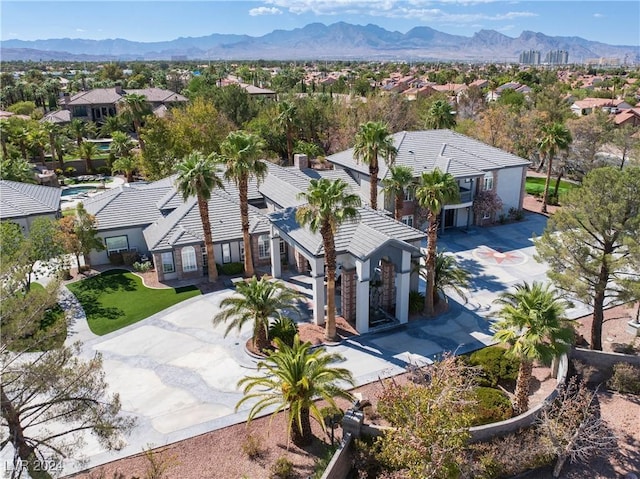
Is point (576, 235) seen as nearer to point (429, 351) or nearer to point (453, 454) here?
point (429, 351)

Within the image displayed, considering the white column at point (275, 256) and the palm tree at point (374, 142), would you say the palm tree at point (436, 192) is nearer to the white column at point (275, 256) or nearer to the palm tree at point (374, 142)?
the palm tree at point (374, 142)

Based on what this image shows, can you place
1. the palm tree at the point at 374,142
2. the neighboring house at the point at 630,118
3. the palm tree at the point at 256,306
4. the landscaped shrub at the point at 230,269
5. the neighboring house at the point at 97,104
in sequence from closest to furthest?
the palm tree at the point at 256,306 → the palm tree at the point at 374,142 → the landscaped shrub at the point at 230,269 → the neighboring house at the point at 630,118 → the neighboring house at the point at 97,104

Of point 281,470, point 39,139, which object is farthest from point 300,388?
point 39,139

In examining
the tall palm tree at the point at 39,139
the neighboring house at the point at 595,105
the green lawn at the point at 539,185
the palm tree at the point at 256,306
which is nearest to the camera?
the palm tree at the point at 256,306

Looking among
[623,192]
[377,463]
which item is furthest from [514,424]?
[623,192]

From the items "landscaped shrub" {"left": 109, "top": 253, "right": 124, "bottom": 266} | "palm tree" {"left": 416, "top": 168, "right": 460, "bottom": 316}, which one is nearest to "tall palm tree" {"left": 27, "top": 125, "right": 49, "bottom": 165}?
"landscaped shrub" {"left": 109, "top": 253, "right": 124, "bottom": 266}

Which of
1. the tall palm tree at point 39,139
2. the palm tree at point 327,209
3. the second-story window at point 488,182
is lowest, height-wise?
the second-story window at point 488,182

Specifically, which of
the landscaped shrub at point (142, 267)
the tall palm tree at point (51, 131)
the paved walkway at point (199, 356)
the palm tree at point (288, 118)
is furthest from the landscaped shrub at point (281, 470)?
the tall palm tree at point (51, 131)
